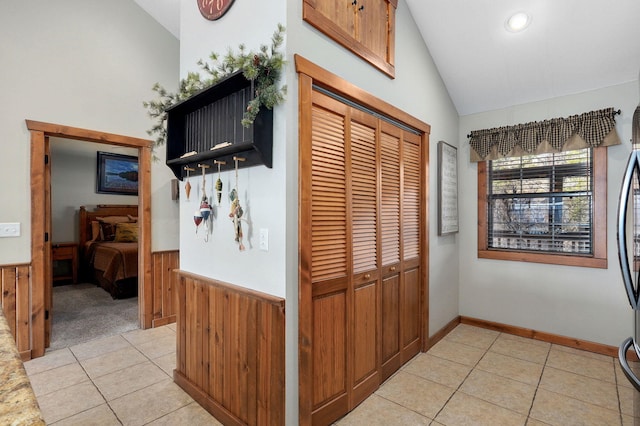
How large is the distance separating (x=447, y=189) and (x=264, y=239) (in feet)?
7.63

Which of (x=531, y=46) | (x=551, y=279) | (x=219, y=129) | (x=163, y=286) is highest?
(x=531, y=46)

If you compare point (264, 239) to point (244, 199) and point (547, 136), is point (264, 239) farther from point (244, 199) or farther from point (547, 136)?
point (547, 136)

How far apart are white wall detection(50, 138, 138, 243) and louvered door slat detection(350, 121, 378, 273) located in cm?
569

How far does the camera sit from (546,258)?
10.6 ft

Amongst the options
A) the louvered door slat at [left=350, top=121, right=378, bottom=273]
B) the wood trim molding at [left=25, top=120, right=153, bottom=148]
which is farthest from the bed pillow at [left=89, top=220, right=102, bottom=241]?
the louvered door slat at [left=350, top=121, right=378, bottom=273]

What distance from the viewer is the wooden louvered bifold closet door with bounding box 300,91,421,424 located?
1907 millimetres

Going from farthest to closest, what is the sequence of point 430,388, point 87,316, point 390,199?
point 87,316, point 390,199, point 430,388

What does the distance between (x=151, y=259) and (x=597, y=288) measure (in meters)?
4.52

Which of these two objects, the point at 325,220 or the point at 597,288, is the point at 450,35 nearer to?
the point at 325,220

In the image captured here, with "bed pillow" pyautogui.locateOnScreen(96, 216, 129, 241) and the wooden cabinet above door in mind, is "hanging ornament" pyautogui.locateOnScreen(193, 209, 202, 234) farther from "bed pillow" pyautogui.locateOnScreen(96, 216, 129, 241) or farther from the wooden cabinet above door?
"bed pillow" pyautogui.locateOnScreen(96, 216, 129, 241)

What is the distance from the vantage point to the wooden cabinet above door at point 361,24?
1.91m

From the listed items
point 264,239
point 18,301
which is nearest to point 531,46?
point 264,239

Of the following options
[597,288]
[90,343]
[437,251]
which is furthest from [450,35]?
[90,343]

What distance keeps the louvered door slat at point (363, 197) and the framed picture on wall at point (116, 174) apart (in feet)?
18.8
